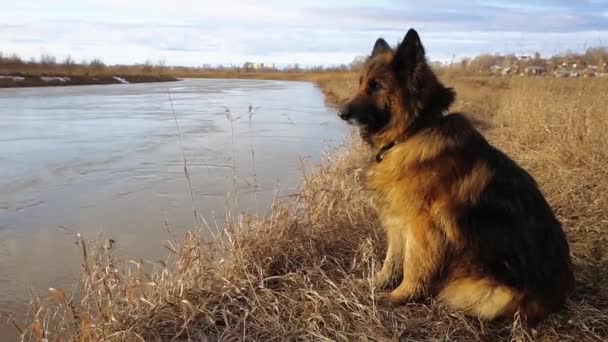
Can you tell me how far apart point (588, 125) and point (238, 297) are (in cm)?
656

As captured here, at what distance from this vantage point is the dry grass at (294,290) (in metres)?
3.13

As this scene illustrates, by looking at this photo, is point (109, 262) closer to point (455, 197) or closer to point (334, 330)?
point (334, 330)

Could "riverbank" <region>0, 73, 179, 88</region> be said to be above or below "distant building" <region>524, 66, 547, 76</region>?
below

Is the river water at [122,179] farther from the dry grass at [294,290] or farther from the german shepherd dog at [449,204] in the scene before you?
the german shepherd dog at [449,204]

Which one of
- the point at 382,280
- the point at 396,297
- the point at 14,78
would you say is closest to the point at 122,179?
the point at 382,280

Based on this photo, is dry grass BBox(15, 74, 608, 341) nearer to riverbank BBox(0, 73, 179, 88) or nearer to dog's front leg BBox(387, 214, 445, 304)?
dog's front leg BBox(387, 214, 445, 304)

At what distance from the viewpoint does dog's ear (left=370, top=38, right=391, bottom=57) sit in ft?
11.6

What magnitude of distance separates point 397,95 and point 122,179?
20.1ft

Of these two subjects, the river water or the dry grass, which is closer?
the dry grass

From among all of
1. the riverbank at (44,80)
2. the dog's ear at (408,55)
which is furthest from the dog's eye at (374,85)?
the riverbank at (44,80)

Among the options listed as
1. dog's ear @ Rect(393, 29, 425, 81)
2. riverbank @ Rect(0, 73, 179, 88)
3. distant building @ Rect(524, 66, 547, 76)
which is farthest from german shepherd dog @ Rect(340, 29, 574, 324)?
riverbank @ Rect(0, 73, 179, 88)

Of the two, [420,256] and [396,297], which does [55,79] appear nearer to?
[396,297]

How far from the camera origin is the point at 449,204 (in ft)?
10.1

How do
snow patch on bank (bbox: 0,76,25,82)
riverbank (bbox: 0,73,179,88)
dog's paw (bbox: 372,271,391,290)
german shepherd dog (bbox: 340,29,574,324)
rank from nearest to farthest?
1. german shepherd dog (bbox: 340,29,574,324)
2. dog's paw (bbox: 372,271,391,290)
3. riverbank (bbox: 0,73,179,88)
4. snow patch on bank (bbox: 0,76,25,82)
